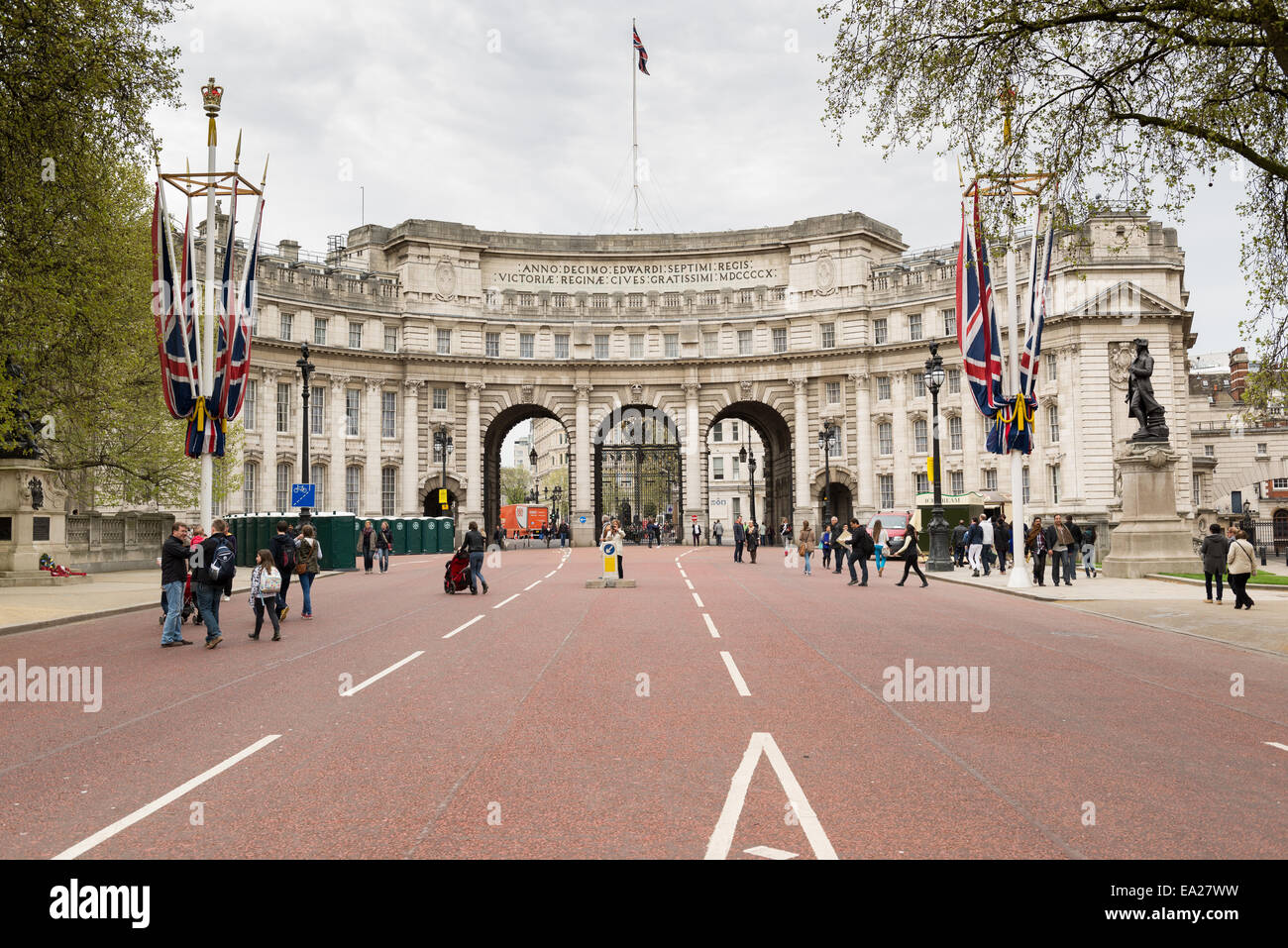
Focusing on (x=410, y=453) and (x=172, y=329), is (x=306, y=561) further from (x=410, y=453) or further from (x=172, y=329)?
(x=410, y=453)

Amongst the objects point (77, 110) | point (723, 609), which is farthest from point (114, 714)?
point (723, 609)

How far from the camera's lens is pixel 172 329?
20.5 m

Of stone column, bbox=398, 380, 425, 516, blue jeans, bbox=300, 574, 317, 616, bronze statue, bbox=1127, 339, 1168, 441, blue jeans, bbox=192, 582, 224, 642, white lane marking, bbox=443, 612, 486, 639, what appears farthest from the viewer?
stone column, bbox=398, 380, 425, 516

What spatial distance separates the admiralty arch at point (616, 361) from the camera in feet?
185

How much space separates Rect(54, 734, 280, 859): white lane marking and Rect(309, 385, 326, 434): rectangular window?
5296 centimetres

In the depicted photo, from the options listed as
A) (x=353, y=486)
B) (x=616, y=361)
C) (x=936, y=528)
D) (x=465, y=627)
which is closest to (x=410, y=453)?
(x=353, y=486)

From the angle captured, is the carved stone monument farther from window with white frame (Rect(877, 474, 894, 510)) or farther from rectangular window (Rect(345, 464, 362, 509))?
rectangular window (Rect(345, 464, 362, 509))

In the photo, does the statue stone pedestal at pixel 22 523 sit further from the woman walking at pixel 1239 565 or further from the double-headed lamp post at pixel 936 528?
the woman walking at pixel 1239 565

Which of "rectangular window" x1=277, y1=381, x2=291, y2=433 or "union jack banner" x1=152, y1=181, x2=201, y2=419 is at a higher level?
"rectangular window" x1=277, y1=381, x2=291, y2=433

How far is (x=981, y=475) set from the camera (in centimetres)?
5528

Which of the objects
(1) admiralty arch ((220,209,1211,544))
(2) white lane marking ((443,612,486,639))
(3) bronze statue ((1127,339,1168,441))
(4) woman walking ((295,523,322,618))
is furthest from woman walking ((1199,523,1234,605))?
(1) admiralty arch ((220,209,1211,544))

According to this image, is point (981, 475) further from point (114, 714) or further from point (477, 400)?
point (114, 714)

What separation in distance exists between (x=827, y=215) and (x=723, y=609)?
47758 millimetres

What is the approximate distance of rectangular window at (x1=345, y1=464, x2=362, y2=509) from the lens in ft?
193
